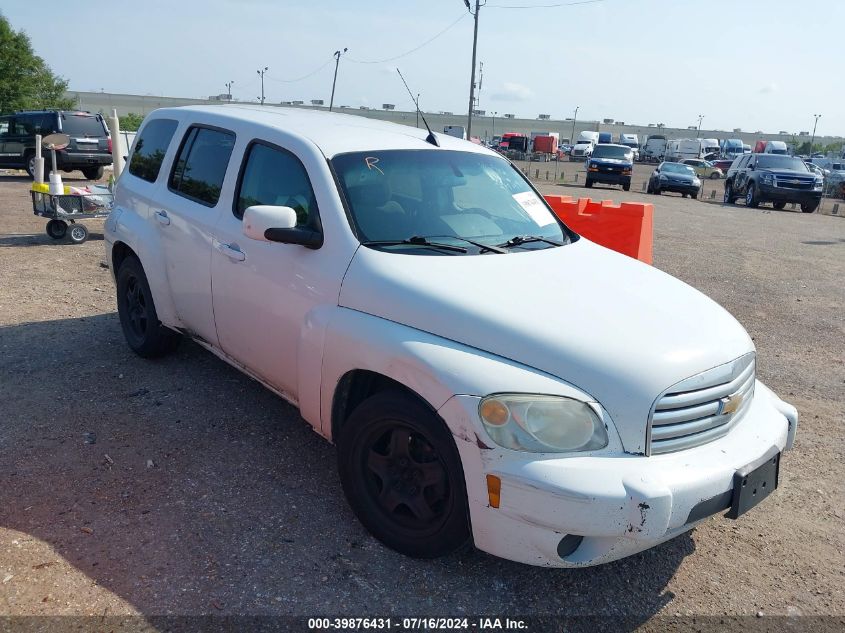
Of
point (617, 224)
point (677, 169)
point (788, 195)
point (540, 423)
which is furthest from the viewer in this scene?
point (677, 169)

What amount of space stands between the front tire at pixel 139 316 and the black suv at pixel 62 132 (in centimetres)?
1583

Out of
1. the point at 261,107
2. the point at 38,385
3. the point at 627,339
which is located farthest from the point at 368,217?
the point at 38,385

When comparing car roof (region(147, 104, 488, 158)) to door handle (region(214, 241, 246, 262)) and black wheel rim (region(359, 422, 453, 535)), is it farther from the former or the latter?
black wheel rim (region(359, 422, 453, 535))

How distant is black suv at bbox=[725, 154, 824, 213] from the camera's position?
73.6 ft

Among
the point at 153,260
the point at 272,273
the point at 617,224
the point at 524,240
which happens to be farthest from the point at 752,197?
the point at 272,273

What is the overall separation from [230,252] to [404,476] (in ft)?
5.82

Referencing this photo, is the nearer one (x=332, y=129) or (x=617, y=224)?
(x=332, y=129)

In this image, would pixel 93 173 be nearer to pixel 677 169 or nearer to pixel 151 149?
pixel 151 149

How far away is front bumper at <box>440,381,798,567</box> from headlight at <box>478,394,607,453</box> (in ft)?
0.12

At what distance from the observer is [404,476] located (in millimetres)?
3115

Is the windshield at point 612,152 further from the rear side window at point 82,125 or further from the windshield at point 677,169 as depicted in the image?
the rear side window at point 82,125

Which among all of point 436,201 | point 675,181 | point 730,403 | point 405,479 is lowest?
point 675,181

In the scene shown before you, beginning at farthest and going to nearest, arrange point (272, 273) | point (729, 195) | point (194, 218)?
point (729, 195), point (194, 218), point (272, 273)

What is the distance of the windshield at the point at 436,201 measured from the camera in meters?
3.63
